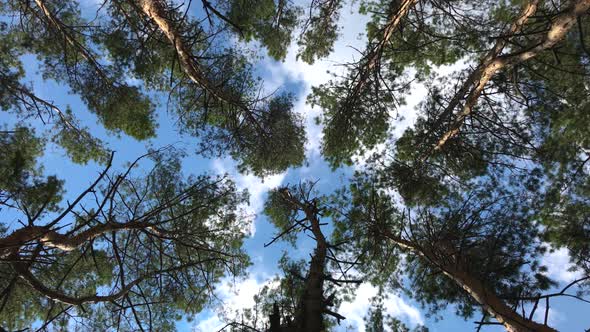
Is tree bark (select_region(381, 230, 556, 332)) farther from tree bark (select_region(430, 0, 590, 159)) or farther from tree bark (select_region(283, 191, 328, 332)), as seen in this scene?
tree bark (select_region(430, 0, 590, 159))

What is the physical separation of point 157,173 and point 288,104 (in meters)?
3.82

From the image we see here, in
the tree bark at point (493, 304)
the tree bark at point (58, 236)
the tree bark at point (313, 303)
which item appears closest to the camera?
the tree bark at point (58, 236)

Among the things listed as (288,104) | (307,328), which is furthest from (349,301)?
(307,328)

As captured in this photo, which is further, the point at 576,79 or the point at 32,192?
the point at 32,192

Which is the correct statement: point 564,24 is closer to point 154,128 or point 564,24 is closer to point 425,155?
point 425,155

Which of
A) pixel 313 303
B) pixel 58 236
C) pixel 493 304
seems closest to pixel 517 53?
pixel 493 304

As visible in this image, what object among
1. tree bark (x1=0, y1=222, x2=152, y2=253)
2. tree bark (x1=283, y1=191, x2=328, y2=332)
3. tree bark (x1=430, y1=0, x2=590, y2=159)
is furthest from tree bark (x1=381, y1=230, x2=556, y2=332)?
tree bark (x1=0, y1=222, x2=152, y2=253)

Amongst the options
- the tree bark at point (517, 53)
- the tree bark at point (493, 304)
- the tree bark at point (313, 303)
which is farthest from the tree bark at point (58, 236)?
the tree bark at point (517, 53)

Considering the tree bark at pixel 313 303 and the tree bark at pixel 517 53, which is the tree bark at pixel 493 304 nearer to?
the tree bark at pixel 313 303

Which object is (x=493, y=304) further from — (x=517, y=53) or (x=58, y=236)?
(x=58, y=236)

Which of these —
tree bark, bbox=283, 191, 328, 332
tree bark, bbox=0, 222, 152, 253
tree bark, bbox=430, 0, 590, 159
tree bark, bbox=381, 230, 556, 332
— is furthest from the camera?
tree bark, bbox=283, 191, 328, 332

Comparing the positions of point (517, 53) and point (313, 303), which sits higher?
point (517, 53)

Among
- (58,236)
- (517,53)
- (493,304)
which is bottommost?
(58,236)

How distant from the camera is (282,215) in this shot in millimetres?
11000
